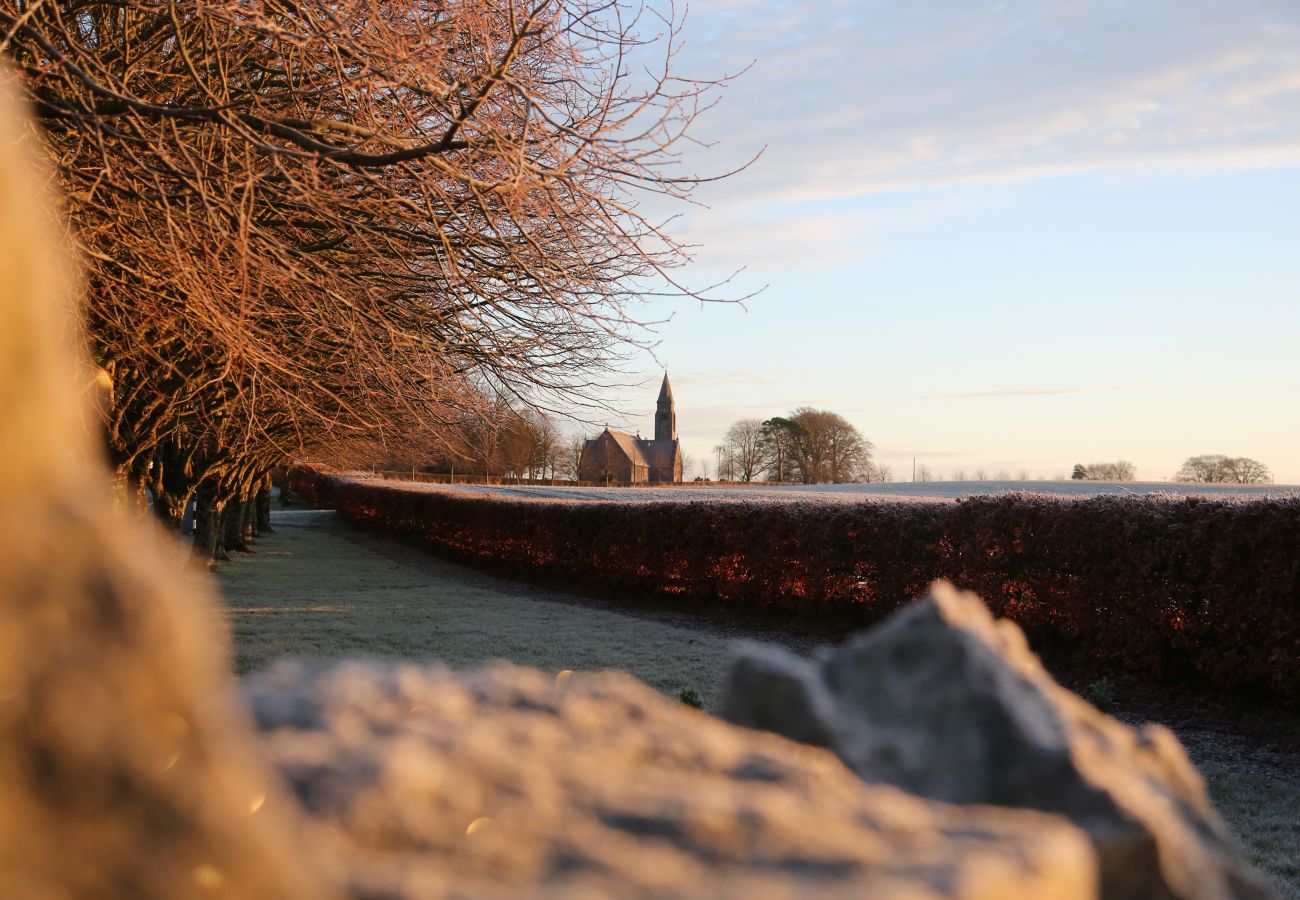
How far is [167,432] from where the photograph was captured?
474 inches

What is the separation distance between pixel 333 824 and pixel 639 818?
295mm

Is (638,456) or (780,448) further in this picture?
(638,456)

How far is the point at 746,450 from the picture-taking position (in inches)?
3196

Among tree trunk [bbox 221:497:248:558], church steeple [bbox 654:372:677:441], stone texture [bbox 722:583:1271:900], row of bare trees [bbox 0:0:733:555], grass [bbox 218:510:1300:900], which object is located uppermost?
church steeple [bbox 654:372:677:441]

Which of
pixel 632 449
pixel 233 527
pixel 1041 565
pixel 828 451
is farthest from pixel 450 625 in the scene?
pixel 632 449

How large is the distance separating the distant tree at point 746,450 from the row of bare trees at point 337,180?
230ft

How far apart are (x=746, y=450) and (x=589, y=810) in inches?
3172

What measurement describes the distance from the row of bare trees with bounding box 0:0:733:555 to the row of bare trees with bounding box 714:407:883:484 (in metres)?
64.4

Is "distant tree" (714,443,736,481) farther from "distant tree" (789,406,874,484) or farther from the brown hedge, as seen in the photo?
the brown hedge

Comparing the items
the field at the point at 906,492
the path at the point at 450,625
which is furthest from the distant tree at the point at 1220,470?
the path at the point at 450,625

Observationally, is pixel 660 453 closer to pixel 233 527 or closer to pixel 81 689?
pixel 233 527

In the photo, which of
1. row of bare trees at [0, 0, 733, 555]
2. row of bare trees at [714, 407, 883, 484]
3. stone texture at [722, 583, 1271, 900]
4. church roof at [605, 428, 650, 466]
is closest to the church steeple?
church roof at [605, 428, 650, 466]

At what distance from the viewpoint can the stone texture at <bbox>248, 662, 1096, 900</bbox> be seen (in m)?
0.87

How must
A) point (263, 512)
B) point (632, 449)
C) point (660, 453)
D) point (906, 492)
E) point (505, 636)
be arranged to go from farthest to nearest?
point (660, 453), point (632, 449), point (906, 492), point (263, 512), point (505, 636)
